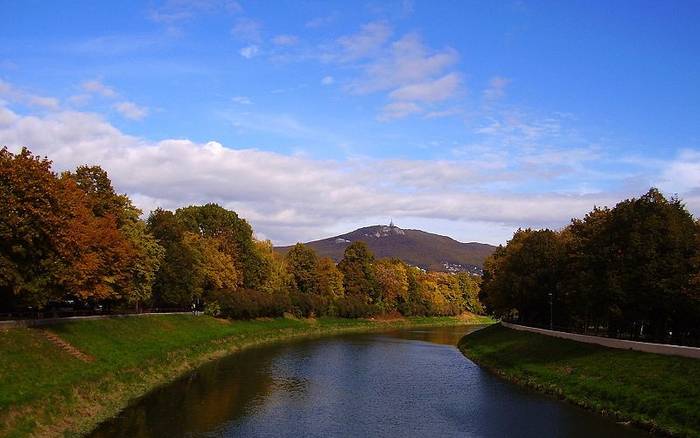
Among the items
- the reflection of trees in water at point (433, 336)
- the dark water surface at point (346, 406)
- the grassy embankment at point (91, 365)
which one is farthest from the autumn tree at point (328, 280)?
the dark water surface at point (346, 406)

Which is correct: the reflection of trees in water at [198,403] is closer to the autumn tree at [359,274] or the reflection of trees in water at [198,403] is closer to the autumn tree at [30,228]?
the autumn tree at [30,228]

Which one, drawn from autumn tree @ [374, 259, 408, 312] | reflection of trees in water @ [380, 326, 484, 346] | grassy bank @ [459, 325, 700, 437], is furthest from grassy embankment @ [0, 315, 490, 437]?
autumn tree @ [374, 259, 408, 312]

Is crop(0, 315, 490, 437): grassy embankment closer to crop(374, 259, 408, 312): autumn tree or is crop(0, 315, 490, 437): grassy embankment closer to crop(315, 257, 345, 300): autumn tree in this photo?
crop(315, 257, 345, 300): autumn tree

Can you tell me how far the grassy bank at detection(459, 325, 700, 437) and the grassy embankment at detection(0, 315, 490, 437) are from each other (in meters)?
32.9

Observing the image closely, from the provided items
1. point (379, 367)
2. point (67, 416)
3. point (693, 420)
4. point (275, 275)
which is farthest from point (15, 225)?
point (275, 275)

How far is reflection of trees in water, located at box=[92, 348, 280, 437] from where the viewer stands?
3681 cm

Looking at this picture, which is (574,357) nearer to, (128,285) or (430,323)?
(128,285)

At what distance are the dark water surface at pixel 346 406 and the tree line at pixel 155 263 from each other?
14.1 metres

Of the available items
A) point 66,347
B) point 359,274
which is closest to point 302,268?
point 359,274

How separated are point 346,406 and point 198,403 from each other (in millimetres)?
10771

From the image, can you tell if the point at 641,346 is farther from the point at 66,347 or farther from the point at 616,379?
the point at 66,347

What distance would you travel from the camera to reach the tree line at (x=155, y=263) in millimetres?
47906

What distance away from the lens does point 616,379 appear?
45.9 metres

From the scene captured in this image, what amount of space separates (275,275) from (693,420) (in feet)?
339
